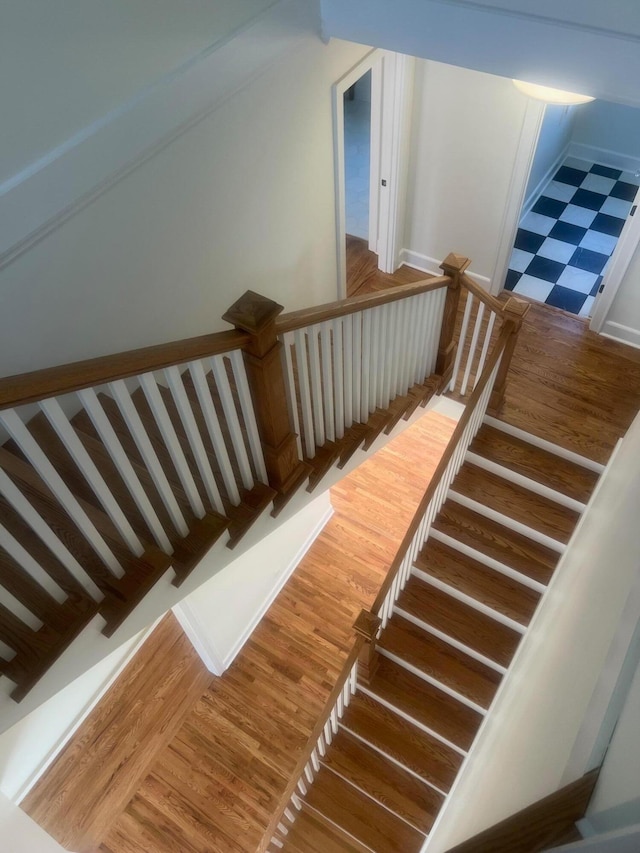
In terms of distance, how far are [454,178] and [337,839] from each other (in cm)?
Answer: 451

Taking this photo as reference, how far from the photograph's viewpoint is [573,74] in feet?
8.00

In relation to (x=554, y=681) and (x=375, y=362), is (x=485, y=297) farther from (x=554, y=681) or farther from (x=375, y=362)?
(x=554, y=681)

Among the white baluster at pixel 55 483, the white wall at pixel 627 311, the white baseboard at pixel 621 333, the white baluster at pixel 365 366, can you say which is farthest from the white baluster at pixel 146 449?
the white baseboard at pixel 621 333

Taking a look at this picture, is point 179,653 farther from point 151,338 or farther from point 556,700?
point 556,700

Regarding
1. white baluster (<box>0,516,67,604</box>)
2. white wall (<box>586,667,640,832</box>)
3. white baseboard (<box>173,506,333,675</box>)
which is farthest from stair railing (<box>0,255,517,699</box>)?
white baseboard (<box>173,506,333,675</box>)

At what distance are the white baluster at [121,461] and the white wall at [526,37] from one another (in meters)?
2.24

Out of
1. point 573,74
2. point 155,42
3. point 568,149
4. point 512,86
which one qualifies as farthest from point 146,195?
point 568,149

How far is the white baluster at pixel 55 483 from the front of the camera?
1.38 meters

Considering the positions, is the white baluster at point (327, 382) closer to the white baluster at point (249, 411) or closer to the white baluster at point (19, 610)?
the white baluster at point (249, 411)

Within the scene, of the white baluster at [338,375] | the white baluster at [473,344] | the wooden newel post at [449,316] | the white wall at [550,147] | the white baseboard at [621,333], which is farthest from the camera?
the white wall at [550,147]

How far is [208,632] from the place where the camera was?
158 inches

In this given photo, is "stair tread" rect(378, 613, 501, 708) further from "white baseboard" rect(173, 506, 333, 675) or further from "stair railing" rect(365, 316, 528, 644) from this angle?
"white baseboard" rect(173, 506, 333, 675)

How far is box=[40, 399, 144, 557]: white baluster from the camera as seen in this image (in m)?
1.46

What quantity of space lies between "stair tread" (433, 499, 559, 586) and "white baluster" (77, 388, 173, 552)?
2.03m
